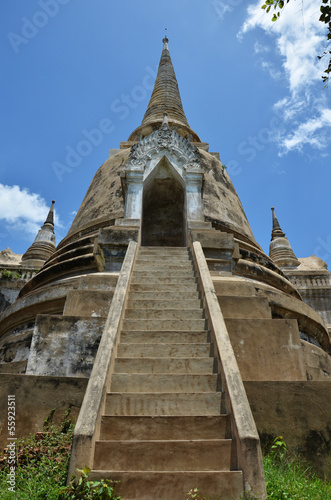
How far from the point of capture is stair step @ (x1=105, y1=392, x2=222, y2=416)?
123 inches

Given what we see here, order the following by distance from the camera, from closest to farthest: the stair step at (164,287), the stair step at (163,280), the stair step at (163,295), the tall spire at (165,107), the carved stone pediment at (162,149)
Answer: the stair step at (163,295), the stair step at (164,287), the stair step at (163,280), the carved stone pediment at (162,149), the tall spire at (165,107)

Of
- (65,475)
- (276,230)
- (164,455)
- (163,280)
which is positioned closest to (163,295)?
(163,280)

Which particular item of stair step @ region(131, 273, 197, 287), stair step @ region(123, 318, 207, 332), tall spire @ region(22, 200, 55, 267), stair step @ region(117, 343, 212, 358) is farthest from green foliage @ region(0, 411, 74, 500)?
tall spire @ region(22, 200, 55, 267)

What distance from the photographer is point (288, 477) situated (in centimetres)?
272

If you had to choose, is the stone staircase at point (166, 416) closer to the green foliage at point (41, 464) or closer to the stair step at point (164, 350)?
the stair step at point (164, 350)

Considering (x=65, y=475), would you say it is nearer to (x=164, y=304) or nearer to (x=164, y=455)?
(x=164, y=455)

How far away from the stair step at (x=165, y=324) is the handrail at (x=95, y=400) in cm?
24

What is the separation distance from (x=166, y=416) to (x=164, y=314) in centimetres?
154

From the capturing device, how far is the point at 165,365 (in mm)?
3584

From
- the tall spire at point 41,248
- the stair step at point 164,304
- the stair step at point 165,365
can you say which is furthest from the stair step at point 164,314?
the tall spire at point 41,248

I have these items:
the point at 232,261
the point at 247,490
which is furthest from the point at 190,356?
the point at 232,261

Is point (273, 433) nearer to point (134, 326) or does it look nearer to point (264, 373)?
point (264, 373)

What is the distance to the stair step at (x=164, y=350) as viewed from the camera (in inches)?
147

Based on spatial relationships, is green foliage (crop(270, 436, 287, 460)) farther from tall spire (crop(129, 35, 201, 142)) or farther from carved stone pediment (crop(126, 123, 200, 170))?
tall spire (crop(129, 35, 201, 142))
